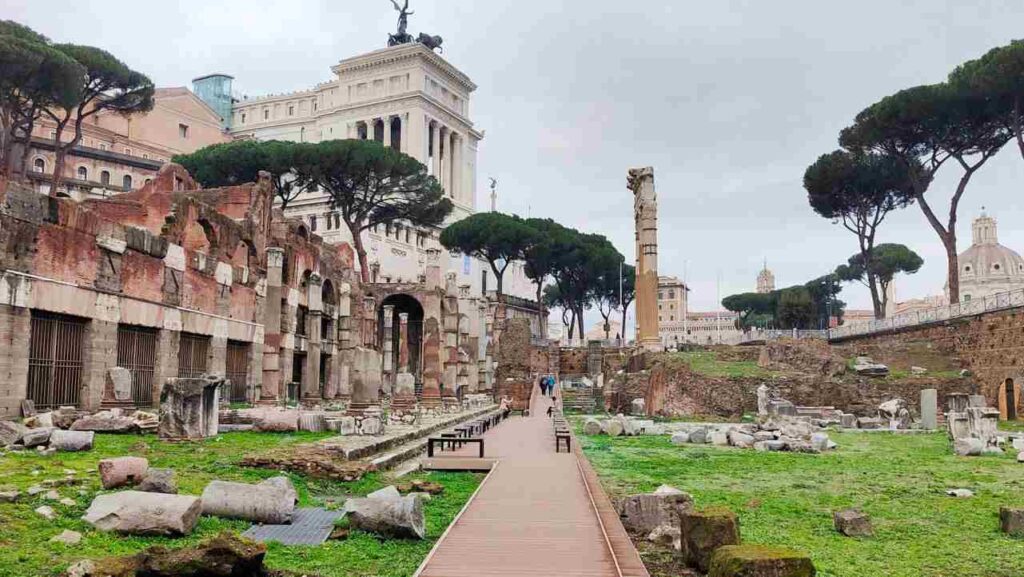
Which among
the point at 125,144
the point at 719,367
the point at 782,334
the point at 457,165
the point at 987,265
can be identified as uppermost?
the point at 457,165

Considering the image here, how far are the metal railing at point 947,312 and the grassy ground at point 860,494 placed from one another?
17.2 meters

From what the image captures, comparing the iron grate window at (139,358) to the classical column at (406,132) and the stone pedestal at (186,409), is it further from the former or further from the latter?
the classical column at (406,132)

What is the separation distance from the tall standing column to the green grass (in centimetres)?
315

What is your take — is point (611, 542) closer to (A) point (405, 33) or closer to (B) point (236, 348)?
A: (B) point (236, 348)

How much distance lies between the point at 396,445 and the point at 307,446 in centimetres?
364

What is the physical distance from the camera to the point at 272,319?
28.8 m

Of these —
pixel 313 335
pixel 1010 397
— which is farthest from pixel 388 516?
pixel 1010 397

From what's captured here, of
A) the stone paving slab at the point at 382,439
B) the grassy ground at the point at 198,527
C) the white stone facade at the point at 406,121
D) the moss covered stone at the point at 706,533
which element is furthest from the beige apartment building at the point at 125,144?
the moss covered stone at the point at 706,533

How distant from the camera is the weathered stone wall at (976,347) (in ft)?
100

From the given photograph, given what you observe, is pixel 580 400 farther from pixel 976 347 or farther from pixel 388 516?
pixel 388 516

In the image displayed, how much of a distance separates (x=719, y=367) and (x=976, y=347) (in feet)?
36.7

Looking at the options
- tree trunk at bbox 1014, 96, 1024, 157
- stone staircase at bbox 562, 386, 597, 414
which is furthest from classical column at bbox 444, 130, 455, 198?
tree trunk at bbox 1014, 96, 1024, 157

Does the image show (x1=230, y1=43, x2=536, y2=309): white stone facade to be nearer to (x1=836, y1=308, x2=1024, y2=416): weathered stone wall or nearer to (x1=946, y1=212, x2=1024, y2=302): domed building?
(x1=836, y1=308, x2=1024, y2=416): weathered stone wall

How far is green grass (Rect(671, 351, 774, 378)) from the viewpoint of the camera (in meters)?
29.9
